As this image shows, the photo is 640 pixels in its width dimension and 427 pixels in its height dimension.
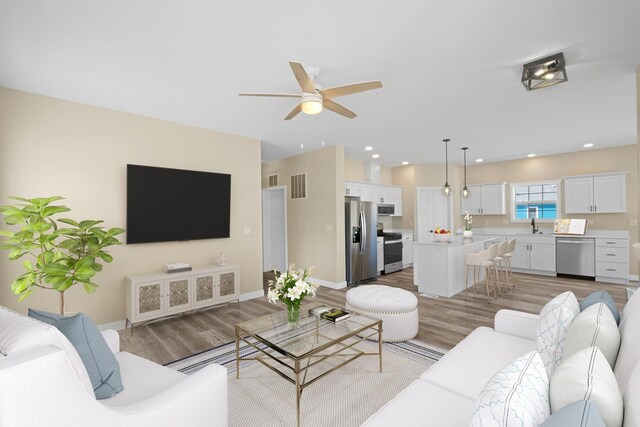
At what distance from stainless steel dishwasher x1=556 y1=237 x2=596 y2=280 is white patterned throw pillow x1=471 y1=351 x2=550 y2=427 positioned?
6704 millimetres

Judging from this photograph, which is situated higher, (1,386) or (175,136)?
(175,136)

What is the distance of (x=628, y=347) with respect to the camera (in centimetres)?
120

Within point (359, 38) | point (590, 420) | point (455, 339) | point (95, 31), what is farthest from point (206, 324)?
point (590, 420)

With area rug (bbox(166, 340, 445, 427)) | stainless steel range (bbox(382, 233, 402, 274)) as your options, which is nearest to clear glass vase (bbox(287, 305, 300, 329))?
area rug (bbox(166, 340, 445, 427))

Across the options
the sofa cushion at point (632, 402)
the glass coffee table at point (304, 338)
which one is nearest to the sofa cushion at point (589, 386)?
the sofa cushion at point (632, 402)

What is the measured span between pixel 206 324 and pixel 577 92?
5113mm

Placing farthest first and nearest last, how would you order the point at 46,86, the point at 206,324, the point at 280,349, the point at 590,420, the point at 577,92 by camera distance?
the point at 206,324 < the point at 577,92 < the point at 46,86 < the point at 280,349 < the point at 590,420

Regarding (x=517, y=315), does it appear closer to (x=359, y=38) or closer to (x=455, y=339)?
(x=455, y=339)

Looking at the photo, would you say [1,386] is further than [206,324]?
No

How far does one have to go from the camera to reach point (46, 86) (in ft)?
9.95

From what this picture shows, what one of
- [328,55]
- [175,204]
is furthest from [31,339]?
[175,204]

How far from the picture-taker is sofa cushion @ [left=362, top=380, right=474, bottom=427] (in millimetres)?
1297

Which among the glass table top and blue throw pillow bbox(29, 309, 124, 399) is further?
the glass table top

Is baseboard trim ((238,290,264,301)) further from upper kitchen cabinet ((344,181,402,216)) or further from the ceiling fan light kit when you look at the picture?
the ceiling fan light kit
